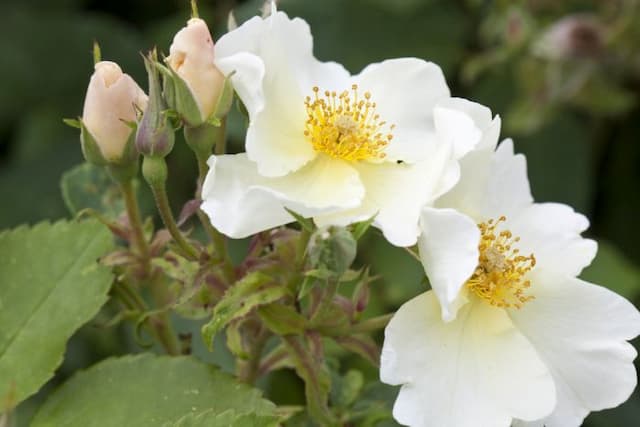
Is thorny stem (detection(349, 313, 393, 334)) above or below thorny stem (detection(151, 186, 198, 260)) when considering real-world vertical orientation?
below

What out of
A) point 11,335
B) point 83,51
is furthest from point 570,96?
point 11,335

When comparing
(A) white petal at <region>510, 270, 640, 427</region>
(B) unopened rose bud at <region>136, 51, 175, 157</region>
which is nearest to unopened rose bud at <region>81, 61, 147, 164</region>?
(B) unopened rose bud at <region>136, 51, 175, 157</region>

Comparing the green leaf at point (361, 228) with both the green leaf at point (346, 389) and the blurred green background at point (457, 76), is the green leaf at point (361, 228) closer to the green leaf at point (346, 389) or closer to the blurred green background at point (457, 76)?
the green leaf at point (346, 389)

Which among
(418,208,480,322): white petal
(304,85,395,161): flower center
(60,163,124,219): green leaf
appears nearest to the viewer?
(418,208,480,322): white petal

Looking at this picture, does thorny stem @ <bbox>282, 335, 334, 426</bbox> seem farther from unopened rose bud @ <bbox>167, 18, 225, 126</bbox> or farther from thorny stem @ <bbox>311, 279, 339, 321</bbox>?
unopened rose bud @ <bbox>167, 18, 225, 126</bbox>

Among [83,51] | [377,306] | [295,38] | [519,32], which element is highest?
[295,38]

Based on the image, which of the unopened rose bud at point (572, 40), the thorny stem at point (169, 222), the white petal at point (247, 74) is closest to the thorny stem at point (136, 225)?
the thorny stem at point (169, 222)

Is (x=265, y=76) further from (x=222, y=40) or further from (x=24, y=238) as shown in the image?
(x=24, y=238)
